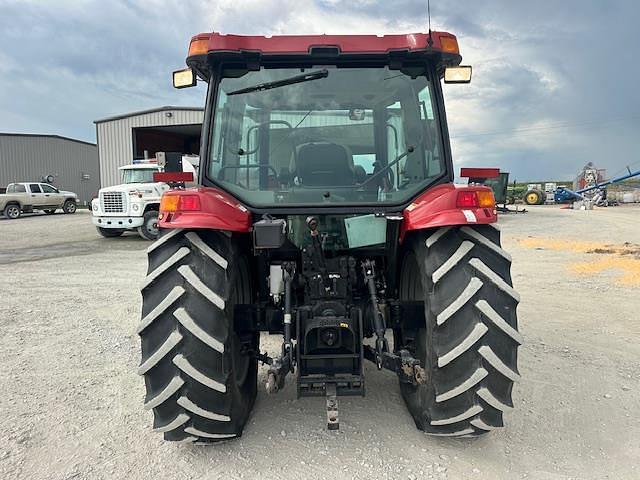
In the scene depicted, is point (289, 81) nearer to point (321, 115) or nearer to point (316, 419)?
point (321, 115)

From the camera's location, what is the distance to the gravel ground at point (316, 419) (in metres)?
2.92

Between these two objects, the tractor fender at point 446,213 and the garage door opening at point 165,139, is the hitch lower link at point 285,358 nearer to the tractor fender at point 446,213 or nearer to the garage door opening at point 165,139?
the tractor fender at point 446,213

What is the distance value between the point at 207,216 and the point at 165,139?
96.5 ft

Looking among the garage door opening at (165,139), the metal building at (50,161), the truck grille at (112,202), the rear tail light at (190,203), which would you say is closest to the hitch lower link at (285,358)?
the rear tail light at (190,203)

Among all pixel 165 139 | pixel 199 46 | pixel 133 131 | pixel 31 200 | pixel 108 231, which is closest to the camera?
pixel 199 46

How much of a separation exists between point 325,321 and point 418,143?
1383 mm

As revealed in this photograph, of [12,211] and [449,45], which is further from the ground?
[449,45]

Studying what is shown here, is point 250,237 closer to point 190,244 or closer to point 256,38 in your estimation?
point 190,244

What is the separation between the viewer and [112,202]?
49.9ft

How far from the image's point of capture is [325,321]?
10.4 ft

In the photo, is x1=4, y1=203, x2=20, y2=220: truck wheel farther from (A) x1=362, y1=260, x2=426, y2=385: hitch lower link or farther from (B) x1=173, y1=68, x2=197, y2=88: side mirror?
(A) x1=362, y1=260, x2=426, y2=385: hitch lower link

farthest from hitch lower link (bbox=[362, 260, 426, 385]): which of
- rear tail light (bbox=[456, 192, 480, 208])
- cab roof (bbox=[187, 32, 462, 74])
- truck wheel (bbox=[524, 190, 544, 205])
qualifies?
truck wheel (bbox=[524, 190, 544, 205])

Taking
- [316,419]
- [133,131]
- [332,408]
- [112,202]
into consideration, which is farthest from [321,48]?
[133,131]

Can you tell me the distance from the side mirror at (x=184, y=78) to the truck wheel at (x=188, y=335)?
1.29 metres
